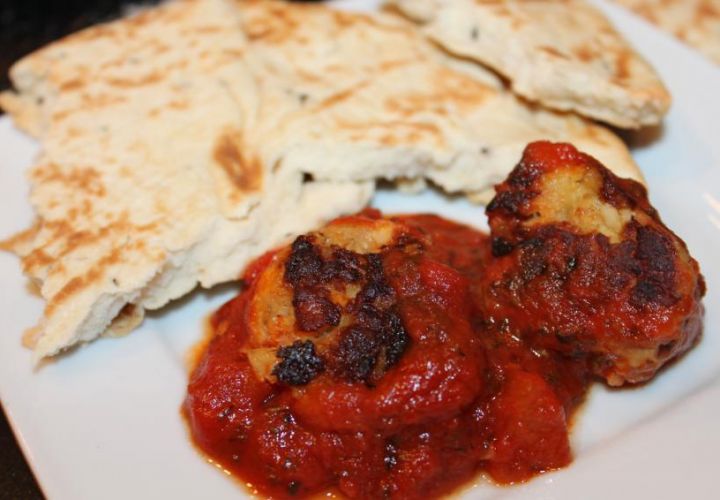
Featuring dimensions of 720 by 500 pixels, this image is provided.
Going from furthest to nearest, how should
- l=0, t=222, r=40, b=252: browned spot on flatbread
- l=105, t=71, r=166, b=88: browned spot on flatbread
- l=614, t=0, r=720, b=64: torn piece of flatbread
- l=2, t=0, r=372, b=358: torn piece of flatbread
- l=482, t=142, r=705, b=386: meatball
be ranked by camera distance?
l=614, t=0, r=720, b=64: torn piece of flatbread, l=105, t=71, r=166, b=88: browned spot on flatbread, l=0, t=222, r=40, b=252: browned spot on flatbread, l=2, t=0, r=372, b=358: torn piece of flatbread, l=482, t=142, r=705, b=386: meatball

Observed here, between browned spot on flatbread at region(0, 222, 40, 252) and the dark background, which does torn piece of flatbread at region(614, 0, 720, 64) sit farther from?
browned spot on flatbread at region(0, 222, 40, 252)

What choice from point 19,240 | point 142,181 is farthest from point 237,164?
point 19,240

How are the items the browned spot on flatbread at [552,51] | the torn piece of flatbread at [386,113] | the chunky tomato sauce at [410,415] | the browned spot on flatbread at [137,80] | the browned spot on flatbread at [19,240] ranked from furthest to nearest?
the browned spot on flatbread at [137,80]
the browned spot on flatbread at [552,51]
the torn piece of flatbread at [386,113]
the browned spot on flatbread at [19,240]
the chunky tomato sauce at [410,415]

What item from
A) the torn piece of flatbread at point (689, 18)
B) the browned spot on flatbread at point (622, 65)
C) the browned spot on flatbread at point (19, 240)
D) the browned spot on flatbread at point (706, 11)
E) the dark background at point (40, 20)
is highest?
the browned spot on flatbread at point (622, 65)

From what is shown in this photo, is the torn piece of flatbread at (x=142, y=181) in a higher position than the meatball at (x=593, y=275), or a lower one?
lower

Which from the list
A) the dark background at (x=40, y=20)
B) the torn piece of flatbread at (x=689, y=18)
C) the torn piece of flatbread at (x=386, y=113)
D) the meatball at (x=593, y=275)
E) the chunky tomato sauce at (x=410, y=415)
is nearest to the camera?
the chunky tomato sauce at (x=410, y=415)

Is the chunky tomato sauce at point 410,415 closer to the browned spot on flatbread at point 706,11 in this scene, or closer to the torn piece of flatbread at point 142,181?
the torn piece of flatbread at point 142,181

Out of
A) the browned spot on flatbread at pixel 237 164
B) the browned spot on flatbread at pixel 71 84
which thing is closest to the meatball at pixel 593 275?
the browned spot on flatbread at pixel 237 164

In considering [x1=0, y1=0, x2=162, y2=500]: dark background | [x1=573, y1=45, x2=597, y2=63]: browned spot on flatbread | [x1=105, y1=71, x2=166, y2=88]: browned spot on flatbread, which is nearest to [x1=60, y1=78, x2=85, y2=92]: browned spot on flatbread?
[x1=105, y1=71, x2=166, y2=88]: browned spot on flatbread
